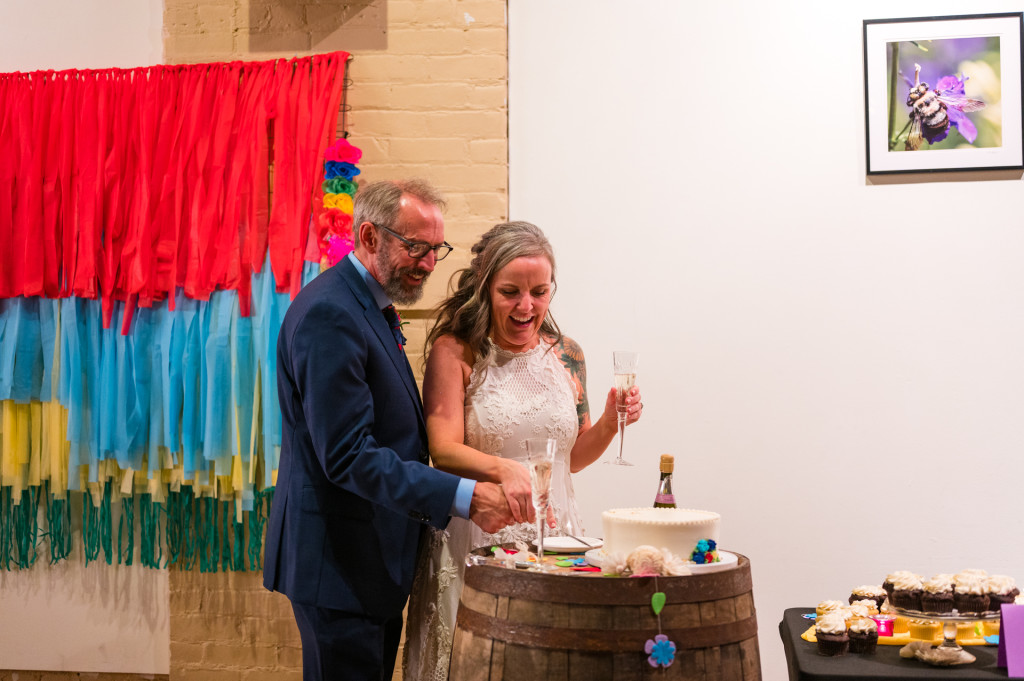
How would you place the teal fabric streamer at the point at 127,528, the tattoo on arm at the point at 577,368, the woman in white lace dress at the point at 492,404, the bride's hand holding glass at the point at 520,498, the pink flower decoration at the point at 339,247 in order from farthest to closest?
1. the teal fabric streamer at the point at 127,528
2. the pink flower decoration at the point at 339,247
3. the tattoo on arm at the point at 577,368
4. the woman in white lace dress at the point at 492,404
5. the bride's hand holding glass at the point at 520,498

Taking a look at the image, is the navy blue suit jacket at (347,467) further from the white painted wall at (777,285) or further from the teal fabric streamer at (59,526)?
the teal fabric streamer at (59,526)

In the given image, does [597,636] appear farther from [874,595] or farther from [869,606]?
[874,595]

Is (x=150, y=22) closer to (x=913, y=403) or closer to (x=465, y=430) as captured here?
(x=465, y=430)

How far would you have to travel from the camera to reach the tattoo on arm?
8.22ft

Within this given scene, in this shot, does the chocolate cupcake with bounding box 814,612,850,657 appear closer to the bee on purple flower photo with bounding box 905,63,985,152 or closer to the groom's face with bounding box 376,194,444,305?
the groom's face with bounding box 376,194,444,305

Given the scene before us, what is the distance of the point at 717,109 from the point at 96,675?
303cm

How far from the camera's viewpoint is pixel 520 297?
2.29 metres

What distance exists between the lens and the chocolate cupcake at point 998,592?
73.5 inches

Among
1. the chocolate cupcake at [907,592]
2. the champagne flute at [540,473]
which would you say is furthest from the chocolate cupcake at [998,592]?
the champagne flute at [540,473]

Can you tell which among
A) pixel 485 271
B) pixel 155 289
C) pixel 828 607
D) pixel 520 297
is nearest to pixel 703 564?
pixel 828 607

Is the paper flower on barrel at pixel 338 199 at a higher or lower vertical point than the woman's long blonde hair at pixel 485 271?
higher

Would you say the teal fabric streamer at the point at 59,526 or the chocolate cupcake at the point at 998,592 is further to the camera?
the teal fabric streamer at the point at 59,526

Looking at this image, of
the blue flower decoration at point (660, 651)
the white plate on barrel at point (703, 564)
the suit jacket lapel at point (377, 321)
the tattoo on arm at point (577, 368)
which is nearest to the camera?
the blue flower decoration at point (660, 651)

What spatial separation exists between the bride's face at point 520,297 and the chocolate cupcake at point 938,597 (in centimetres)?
107
